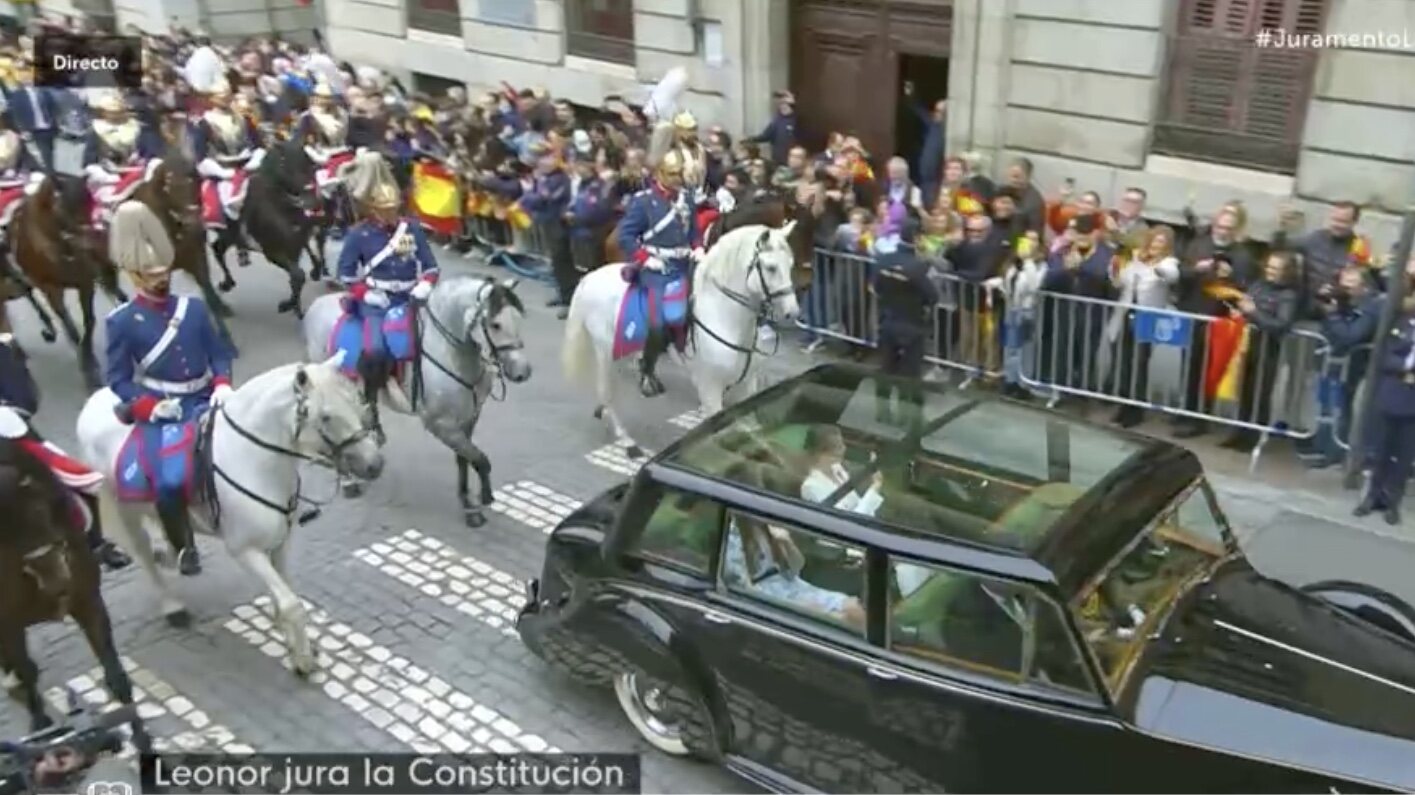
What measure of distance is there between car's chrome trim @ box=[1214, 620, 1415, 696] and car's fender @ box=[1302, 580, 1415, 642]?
0.70 meters

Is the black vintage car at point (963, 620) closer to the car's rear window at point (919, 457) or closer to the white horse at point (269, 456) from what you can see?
the car's rear window at point (919, 457)

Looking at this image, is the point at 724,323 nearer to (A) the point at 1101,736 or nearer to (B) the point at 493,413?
(B) the point at 493,413

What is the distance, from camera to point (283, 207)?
1211cm

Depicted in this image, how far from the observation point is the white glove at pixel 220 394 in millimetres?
6668

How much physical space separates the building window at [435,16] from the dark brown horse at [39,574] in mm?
14151

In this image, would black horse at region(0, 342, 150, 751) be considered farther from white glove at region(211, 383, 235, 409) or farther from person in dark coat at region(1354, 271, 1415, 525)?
person in dark coat at region(1354, 271, 1415, 525)

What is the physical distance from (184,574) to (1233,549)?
19.2 feet

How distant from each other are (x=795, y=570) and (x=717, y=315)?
3.86 meters

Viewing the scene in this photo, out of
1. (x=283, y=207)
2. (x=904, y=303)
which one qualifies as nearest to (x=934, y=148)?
(x=904, y=303)

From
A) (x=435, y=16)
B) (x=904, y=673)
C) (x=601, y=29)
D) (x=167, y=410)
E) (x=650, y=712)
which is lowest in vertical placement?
(x=650, y=712)

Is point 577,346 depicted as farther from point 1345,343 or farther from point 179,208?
point 1345,343

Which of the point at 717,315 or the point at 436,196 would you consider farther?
the point at 436,196

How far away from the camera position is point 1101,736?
457 centimetres

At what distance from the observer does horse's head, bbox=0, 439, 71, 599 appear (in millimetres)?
5664
